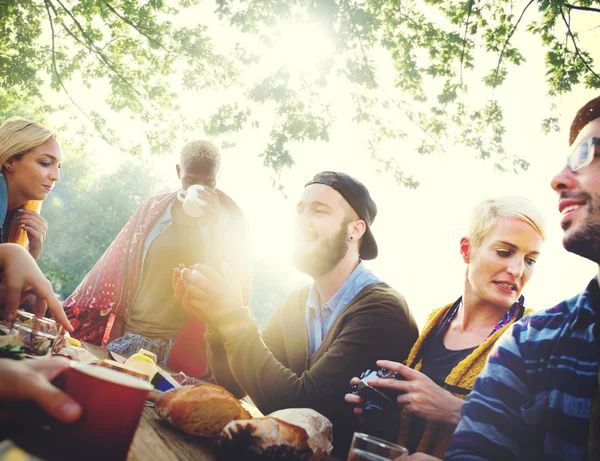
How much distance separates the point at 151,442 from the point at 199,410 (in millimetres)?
190

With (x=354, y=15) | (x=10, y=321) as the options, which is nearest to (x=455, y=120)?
(x=354, y=15)

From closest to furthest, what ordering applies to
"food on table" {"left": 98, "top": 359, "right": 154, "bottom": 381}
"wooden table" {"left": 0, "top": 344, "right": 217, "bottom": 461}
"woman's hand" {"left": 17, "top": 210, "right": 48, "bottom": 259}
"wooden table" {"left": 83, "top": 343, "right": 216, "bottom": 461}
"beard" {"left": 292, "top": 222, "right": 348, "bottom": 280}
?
"wooden table" {"left": 0, "top": 344, "right": 217, "bottom": 461}
"wooden table" {"left": 83, "top": 343, "right": 216, "bottom": 461}
"food on table" {"left": 98, "top": 359, "right": 154, "bottom": 381}
"beard" {"left": 292, "top": 222, "right": 348, "bottom": 280}
"woman's hand" {"left": 17, "top": 210, "right": 48, "bottom": 259}

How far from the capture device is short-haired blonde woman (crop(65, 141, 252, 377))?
310cm

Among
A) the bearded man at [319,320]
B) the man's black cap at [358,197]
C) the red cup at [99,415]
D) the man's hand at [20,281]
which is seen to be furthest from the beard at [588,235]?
the man's hand at [20,281]

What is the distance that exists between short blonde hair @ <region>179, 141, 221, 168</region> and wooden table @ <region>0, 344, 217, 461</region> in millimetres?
2213

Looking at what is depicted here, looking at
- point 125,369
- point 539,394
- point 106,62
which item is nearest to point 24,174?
point 125,369

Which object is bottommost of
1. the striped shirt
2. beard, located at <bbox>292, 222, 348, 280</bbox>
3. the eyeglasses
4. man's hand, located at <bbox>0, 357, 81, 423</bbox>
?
man's hand, located at <bbox>0, 357, 81, 423</bbox>

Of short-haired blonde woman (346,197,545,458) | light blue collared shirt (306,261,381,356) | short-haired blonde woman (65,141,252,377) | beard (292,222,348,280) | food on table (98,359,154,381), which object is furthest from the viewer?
short-haired blonde woman (65,141,252,377)

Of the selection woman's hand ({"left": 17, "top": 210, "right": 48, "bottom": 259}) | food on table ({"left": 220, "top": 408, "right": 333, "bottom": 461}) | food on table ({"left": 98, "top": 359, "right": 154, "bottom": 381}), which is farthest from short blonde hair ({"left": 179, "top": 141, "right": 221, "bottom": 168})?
food on table ({"left": 220, "top": 408, "right": 333, "bottom": 461})

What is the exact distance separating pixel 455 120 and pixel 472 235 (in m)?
4.85

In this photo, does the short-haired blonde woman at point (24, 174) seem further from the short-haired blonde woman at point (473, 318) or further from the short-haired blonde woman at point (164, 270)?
the short-haired blonde woman at point (473, 318)

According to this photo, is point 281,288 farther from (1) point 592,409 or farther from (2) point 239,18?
(1) point 592,409

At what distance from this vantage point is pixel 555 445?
3.87 feet

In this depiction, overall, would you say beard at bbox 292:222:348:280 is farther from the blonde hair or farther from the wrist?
the blonde hair
